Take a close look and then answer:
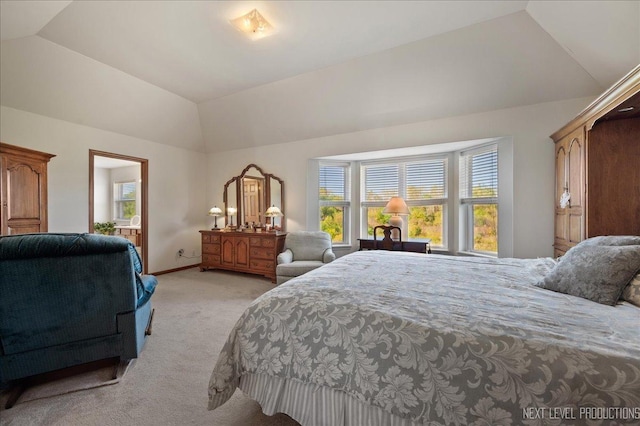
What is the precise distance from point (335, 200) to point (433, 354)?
3971mm

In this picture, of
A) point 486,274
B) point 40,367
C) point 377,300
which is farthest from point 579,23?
point 40,367

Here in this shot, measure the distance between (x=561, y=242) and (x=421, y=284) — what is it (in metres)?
2.37

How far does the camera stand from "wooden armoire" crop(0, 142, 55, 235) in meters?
2.71

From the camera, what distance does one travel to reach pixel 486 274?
1.81 metres

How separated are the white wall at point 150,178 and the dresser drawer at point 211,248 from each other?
58 cm

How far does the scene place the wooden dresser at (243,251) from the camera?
14.4 feet

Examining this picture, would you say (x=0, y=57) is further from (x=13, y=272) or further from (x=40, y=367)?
(x=40, y=367)

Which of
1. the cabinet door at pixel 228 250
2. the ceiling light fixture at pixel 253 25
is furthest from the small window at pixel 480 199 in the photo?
the cabinet door at pixel 228 250

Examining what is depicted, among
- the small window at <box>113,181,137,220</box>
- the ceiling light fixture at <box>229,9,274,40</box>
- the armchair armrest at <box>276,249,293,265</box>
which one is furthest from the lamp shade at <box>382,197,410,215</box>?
the small window at <box>113,181,137,220</box>

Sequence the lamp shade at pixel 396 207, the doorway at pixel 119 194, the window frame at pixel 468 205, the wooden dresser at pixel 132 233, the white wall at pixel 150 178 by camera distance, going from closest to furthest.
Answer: the white wall at pixel 150 178, the window frame at pixel 468 205, the lamp shade at pixel 396 207, the wooden dresser at pixel 132 233, the doorway at pixel 119 194

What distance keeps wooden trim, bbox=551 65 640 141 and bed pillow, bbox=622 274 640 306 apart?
1.31 metres

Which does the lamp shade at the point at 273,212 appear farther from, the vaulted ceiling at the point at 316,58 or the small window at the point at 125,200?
the small window at the point at 125,200

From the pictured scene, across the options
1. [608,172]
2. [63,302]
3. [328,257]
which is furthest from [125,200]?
[608,172]

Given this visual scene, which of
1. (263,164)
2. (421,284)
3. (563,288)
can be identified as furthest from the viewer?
(263,164)
